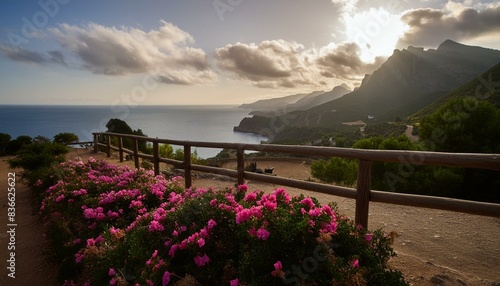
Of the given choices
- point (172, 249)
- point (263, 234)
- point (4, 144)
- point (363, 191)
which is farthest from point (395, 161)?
point (4, 144)

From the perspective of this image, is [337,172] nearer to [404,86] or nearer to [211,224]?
[211,224]

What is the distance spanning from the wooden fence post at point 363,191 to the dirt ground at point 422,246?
71 centimetres

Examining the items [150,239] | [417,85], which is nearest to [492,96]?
[150,239]

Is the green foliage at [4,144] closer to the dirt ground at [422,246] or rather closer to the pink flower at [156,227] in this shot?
the dirt ground at [422,246]

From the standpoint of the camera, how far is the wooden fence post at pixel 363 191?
116 inches

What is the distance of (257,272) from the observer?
189cm

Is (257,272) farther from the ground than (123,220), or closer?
farther from the ground

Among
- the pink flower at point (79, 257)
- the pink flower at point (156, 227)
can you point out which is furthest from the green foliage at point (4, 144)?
the pink flower at point (156, 227)

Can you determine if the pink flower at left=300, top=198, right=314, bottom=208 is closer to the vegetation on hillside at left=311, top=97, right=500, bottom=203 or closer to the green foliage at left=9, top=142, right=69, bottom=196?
the green foliage at left=9, top=142, right=69, bottom=196

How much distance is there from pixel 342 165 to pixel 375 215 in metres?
7.73

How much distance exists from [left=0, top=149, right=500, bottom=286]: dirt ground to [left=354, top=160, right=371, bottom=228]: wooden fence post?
28.0 inches

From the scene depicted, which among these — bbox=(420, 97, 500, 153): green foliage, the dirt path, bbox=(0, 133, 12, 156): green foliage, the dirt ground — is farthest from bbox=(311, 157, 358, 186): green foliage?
bbox=(0, 133, 12, 156): green foliage

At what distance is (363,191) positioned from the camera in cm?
299

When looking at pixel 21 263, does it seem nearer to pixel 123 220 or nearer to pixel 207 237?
pixel 123 220
